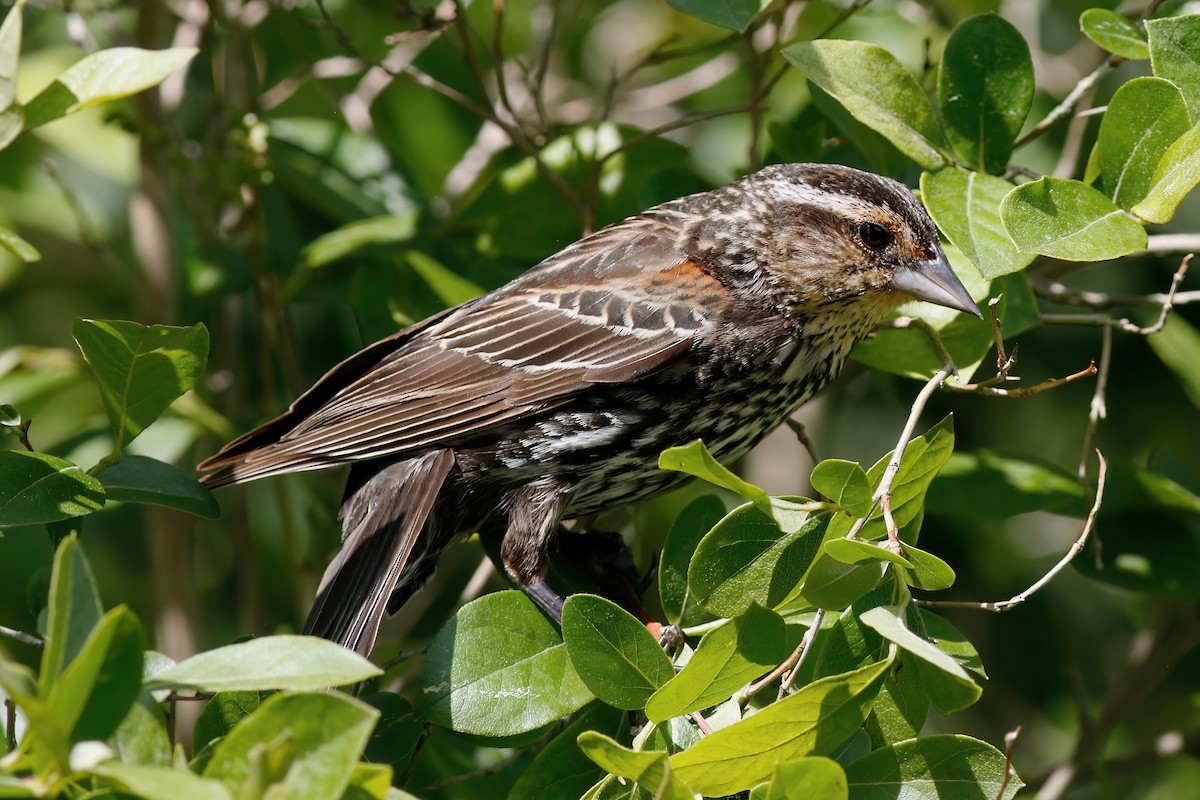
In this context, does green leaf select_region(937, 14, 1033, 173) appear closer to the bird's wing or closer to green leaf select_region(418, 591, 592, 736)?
the bird's wing

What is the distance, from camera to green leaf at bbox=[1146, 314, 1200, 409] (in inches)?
112

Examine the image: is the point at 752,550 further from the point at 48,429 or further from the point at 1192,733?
the point at 48,429

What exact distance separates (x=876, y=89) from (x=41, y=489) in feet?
5.34

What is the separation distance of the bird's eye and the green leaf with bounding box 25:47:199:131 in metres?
1.48

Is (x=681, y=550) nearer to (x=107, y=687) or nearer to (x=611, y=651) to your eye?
(x=611, y=651)

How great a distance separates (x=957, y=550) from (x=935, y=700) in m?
2.18

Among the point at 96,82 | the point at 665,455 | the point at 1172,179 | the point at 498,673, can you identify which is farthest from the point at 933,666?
the point at 96,82

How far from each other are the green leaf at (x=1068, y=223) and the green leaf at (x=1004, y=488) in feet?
2.25

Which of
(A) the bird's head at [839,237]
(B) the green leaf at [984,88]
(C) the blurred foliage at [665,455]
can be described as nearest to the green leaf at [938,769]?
(C) the blurred foliage at [665,455]

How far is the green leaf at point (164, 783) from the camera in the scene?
1322mm

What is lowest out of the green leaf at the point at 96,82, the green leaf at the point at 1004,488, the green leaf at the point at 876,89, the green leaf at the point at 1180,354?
the green leaf at the point at 1004,488

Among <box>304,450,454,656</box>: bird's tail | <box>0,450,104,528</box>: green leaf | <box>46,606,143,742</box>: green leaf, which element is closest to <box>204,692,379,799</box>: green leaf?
<box>46,606,143,742</box>: green leaf

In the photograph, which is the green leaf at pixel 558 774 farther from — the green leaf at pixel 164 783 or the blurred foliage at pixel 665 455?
the green leaf at pixel 164 783

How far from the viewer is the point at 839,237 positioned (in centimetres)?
299
